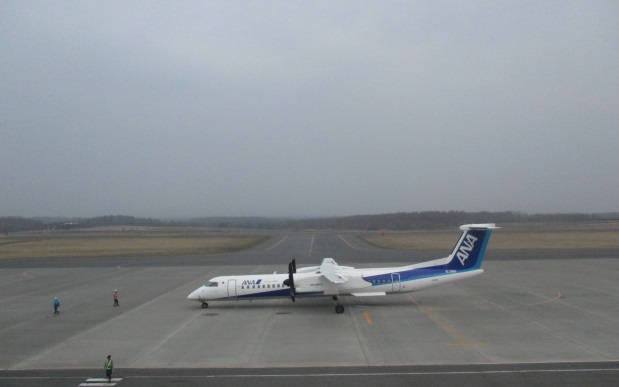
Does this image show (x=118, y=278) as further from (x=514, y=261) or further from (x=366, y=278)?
(x=514, y=261)

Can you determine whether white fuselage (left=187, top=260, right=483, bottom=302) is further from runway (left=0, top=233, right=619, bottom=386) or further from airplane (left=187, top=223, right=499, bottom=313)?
runway (left=0, top=233, right=619, bottom=386)

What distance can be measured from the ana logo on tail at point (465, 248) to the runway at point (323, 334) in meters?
3.10

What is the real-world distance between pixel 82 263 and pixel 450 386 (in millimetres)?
53590

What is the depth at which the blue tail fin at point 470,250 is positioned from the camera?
29594 millimetres

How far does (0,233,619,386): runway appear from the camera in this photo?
58.4 ft

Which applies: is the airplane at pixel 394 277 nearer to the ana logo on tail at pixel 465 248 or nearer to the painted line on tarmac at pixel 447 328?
the ana logo on tail at pixel 465 248

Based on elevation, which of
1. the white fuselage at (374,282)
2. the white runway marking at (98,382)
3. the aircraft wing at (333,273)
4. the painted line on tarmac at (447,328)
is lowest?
the painted line on tarmac at (447,328)

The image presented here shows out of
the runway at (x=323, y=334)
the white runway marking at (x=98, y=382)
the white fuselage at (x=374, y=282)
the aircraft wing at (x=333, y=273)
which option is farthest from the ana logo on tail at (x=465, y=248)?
the white runway marking at (x=98, y=382)

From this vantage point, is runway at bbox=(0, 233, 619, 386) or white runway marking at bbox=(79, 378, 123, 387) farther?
runway at bbox=(0, 233, 619, 386)

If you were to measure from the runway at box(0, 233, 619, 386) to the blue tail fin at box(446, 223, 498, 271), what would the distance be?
2596 millimetres

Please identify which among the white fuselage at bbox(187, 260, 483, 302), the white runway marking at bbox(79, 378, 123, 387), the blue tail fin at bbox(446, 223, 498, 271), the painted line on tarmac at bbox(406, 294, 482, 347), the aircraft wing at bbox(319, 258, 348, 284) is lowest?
the painted line on tarmac at bbox(406, 294, 482, 347)

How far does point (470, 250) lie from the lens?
29.7 metres

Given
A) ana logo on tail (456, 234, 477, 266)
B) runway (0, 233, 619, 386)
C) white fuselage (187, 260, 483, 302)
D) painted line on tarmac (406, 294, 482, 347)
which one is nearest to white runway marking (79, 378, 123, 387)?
runway (0, 233, 619, 386)

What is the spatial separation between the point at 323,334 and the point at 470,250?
1217 centimetres
